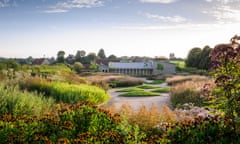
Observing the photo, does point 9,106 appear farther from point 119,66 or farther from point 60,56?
point 60,56

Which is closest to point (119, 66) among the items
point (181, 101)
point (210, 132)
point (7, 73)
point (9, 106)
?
point (7, 73)

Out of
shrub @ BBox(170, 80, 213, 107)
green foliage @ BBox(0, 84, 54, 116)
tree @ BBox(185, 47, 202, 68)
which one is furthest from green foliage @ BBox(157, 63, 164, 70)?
green foliage @ BBox(0, 84, 54, 116)

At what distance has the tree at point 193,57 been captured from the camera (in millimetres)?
45406

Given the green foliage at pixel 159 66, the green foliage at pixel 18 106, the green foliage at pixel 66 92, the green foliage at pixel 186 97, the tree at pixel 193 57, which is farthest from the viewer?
the green foliage at pixel 159 66

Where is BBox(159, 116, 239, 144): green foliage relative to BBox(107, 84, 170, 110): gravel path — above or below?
above

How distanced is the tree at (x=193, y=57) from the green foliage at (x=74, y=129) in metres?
41.7

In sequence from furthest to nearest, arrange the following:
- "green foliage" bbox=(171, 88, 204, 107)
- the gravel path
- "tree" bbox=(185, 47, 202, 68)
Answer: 1. "tree" bbox=(185, 47, 202, 68)
2. the gravel path
3. "green foliage" bbox=(171, 88, 204, 107)

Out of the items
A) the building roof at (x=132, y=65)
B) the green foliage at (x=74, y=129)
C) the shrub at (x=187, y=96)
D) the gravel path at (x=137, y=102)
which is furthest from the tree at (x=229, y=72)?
the building roof at (x=132, y=65)

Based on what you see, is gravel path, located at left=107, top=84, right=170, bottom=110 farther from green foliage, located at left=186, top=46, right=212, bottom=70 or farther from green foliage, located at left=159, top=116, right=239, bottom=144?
green foliage, located at left=186, top=46, right=212, bottom=70

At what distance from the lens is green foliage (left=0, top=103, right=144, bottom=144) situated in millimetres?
3742

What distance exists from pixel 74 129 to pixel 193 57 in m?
44.3

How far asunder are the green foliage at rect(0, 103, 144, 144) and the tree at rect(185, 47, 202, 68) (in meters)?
41.7

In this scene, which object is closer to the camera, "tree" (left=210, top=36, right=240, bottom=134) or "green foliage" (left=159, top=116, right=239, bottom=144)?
"green foliage" (left=159, top=116, right=239, bottom=144)

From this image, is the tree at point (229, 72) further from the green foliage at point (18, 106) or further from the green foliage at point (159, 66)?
the green foliage at point (159, 66)
